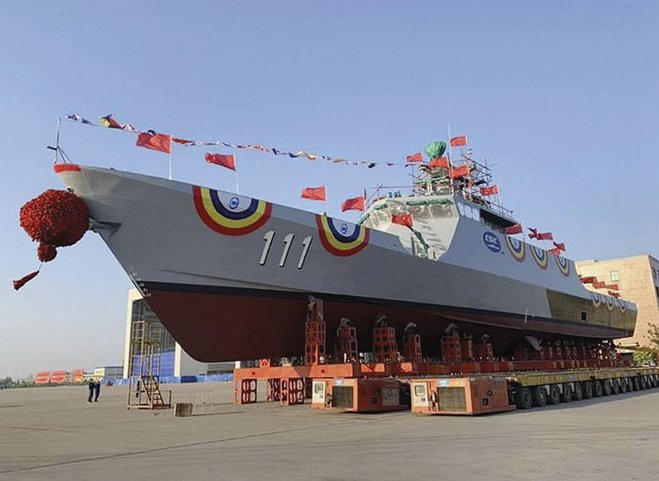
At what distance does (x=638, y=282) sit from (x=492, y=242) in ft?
128

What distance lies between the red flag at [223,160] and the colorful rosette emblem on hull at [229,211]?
77cm

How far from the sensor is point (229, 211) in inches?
545

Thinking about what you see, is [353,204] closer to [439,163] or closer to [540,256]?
[439,163]

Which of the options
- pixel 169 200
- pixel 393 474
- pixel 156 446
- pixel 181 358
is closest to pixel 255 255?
pixel 169 200

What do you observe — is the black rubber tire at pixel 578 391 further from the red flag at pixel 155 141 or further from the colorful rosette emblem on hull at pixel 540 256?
the red flag at pixel 155 141

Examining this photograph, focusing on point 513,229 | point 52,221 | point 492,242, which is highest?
point 513,229

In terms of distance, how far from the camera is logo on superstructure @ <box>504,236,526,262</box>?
75.8ft

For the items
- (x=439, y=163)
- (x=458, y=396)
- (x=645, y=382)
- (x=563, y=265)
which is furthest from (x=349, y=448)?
(x=563, y=265)

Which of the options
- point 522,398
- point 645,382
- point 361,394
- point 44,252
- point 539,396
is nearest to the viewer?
point 44,252

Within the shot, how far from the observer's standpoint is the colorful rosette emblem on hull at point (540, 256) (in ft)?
82.6

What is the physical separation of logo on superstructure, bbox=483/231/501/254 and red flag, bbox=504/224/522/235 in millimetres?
3929

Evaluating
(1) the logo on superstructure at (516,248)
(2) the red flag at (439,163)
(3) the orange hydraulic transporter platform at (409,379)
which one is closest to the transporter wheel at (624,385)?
(3) the orange hydraulic transporter platform at (409,379)

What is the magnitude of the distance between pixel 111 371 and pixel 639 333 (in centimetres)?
7233

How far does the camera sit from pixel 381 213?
21.1 m
